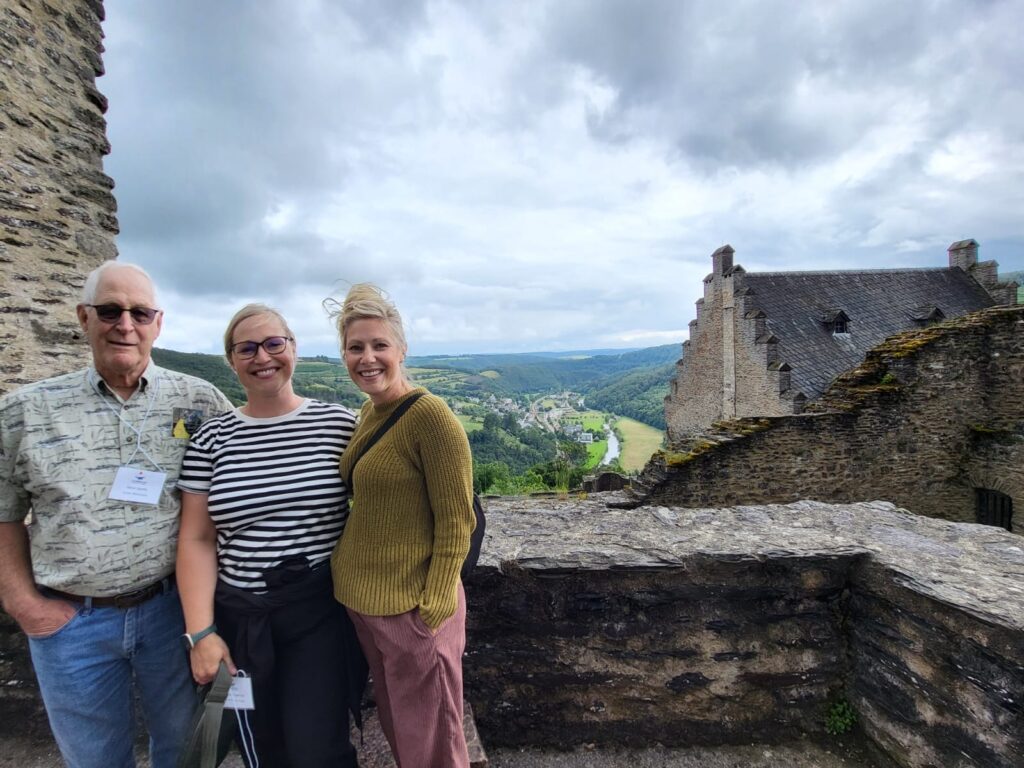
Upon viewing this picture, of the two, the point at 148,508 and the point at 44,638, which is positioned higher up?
the point at 148,508

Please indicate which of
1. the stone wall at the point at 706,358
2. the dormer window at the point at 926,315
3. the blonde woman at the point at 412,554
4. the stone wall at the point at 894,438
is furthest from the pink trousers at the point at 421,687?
the dormer window at the point at 926,315

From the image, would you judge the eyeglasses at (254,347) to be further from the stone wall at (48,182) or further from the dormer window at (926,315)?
the dormer window at (926,315)

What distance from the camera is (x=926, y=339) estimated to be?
728 centimetres

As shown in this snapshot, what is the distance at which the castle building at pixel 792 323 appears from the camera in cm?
1386

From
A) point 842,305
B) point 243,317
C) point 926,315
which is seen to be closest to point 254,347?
point 243,317

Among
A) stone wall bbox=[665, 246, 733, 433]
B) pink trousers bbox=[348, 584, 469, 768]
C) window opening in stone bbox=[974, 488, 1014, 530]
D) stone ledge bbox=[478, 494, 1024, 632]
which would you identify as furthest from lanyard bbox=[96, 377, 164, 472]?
stone wall bbox=[665, 246, 733, 433]

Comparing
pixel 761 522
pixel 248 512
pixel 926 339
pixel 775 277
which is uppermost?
pixel 775 277

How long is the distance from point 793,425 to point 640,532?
18.4 feet

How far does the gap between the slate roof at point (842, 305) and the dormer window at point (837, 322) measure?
0.06 meters

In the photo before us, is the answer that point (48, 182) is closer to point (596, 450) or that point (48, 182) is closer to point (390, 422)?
point (390, 422)

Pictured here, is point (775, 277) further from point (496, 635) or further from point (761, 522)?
point (496, 635)

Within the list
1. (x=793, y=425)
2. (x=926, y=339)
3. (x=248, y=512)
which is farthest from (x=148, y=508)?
(x=926, y=339)

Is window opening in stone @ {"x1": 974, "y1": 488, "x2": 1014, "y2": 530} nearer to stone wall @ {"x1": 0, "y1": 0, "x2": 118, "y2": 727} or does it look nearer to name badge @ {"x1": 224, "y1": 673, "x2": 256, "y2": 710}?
name badge @ {"x1": 224, "y1": 673, "x2": 256, "y2": 710}

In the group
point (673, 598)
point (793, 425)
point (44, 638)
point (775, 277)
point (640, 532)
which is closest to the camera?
point (44, 638)
